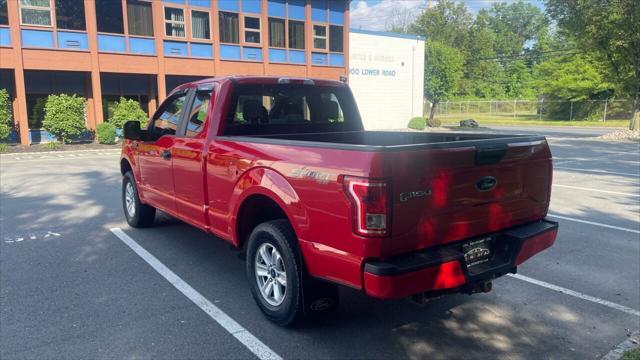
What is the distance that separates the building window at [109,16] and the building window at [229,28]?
5.23 meters

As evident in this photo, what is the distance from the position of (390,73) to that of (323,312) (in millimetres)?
32953

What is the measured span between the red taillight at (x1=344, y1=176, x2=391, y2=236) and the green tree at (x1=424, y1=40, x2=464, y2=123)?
42.1 meters

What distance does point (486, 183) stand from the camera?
11.9ft

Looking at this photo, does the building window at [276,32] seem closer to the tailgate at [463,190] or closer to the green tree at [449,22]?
the tailgate at [463,190]

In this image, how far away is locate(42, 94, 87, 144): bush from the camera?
21.5 m

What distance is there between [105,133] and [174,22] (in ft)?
22.5

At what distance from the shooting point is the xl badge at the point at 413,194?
309 cm

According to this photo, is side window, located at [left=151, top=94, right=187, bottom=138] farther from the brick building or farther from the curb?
the brick building

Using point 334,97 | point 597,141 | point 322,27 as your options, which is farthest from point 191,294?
point 322,27

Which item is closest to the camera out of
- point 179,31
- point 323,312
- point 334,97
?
point 323,312

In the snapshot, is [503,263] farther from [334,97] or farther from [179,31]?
[179,31]

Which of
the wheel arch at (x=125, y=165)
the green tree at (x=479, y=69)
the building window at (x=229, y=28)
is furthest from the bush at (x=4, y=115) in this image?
the green tree at (x=479, y=69)

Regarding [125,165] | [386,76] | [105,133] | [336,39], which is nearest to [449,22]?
[386,76]

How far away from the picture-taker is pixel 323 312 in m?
3.86
